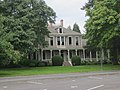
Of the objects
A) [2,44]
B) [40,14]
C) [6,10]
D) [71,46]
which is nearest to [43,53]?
[71,46]

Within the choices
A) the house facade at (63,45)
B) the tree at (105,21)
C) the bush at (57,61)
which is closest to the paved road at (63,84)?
the tree at (105,21)

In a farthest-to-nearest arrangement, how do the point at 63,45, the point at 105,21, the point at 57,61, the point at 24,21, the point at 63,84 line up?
the point at 63,45
the point at 57,61
the point at 24,21
the point at 105,21
the point at 63,84

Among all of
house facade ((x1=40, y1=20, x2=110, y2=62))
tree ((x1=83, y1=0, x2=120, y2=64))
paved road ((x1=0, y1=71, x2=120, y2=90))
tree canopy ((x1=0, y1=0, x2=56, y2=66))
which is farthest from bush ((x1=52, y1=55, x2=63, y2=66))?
paved road ((x1=0, y1=71, x2=120, y2=90))

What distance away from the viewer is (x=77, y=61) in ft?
220

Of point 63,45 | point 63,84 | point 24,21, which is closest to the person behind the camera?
point 63,84

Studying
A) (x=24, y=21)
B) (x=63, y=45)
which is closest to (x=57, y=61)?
(x=63, y=45)

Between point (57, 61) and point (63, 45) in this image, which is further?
point (63, 45)

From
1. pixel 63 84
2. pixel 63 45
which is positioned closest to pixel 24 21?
pixel 63 45

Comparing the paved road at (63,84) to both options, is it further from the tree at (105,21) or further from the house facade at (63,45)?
the house facade at (63,45)

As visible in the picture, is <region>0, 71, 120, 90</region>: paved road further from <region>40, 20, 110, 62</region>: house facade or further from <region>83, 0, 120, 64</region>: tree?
<region>40, 20, 110, 62</region>: house facade

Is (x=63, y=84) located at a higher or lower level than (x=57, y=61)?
lower

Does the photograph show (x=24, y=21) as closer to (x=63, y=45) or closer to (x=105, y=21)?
(x=105, y=21)

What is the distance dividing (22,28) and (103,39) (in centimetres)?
1308

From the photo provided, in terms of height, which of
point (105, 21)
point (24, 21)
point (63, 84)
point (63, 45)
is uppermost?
point (24, 21)
